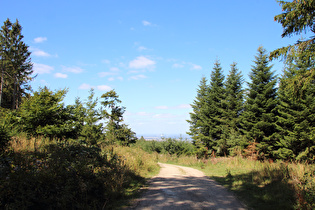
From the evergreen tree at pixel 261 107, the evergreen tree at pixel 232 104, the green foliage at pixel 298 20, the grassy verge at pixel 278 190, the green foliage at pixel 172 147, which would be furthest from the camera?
the green foliage at pixel 172 147

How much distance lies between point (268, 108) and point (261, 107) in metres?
0.76

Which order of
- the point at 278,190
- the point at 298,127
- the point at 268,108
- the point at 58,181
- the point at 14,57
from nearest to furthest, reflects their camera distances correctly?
1. the point at 58,181
2. the point at 278,190
3. the point at 298,127
4. the point at 268,108
5. the point at 14,57

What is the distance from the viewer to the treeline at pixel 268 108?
906cm

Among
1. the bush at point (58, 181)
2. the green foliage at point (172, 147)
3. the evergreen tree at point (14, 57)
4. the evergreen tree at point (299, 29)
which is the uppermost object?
the evergreen tree at point (14, 57)

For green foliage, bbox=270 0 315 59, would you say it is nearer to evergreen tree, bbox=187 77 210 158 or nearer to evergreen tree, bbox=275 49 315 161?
evergreen tree, bbox=275 49 315 161

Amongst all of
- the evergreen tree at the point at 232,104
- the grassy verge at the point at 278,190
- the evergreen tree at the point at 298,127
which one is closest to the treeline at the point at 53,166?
the grassy verge at the point at 278,190

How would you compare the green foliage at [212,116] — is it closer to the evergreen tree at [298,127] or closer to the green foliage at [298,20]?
the evergreen tree at [298,127]

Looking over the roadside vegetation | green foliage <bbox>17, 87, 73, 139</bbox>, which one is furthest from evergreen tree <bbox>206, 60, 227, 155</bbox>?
green foliage <bbox>17, 87, 73, 139</bbox>

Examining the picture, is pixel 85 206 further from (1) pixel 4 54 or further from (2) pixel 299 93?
(1) pixel 4 54

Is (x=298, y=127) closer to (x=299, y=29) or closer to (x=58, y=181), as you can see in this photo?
(x=299, y=29)

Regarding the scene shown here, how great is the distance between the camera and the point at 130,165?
9.95 metres

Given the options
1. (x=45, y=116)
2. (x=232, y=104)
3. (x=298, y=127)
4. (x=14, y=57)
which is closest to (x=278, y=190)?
(x=45, y=116)

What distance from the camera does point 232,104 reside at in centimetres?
2825

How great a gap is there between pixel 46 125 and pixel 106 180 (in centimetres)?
526
